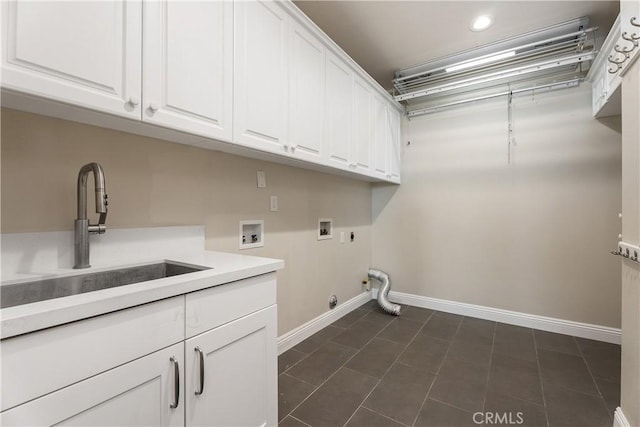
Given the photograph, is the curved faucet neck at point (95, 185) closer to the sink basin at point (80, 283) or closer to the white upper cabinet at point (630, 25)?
the sink basin at point (80, 283)

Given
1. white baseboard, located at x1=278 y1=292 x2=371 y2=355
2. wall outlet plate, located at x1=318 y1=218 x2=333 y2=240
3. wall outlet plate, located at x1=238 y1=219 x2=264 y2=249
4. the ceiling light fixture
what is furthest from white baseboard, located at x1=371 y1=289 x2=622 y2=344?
the ceiling light fixture

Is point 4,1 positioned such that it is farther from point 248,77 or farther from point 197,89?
point 248,77

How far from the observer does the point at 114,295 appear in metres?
0.80

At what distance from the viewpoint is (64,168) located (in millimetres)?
1201

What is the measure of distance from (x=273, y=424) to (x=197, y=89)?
1.61 m

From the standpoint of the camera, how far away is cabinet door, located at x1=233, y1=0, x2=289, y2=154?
1452 mm

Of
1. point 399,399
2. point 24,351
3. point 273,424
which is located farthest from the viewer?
point 399,399

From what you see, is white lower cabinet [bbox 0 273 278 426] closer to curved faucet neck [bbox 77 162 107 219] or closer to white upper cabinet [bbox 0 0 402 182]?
curved faucet neck [bbox 77 162 107 219]

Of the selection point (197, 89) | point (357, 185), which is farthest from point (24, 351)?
point (357, 185)

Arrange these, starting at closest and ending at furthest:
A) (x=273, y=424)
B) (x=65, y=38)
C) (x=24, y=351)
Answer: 1. (x=24, y=351)
2. (x=65, y=38)
3. (x=273, y=424)

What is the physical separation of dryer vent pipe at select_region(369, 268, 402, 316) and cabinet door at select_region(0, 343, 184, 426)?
2.49m

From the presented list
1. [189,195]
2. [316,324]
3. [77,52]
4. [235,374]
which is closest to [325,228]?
[316,324]

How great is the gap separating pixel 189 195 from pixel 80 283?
679 millimetres

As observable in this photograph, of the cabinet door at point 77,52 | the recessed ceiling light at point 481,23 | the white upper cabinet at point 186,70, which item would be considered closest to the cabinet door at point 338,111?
the white upper cabinet at point 186,70
